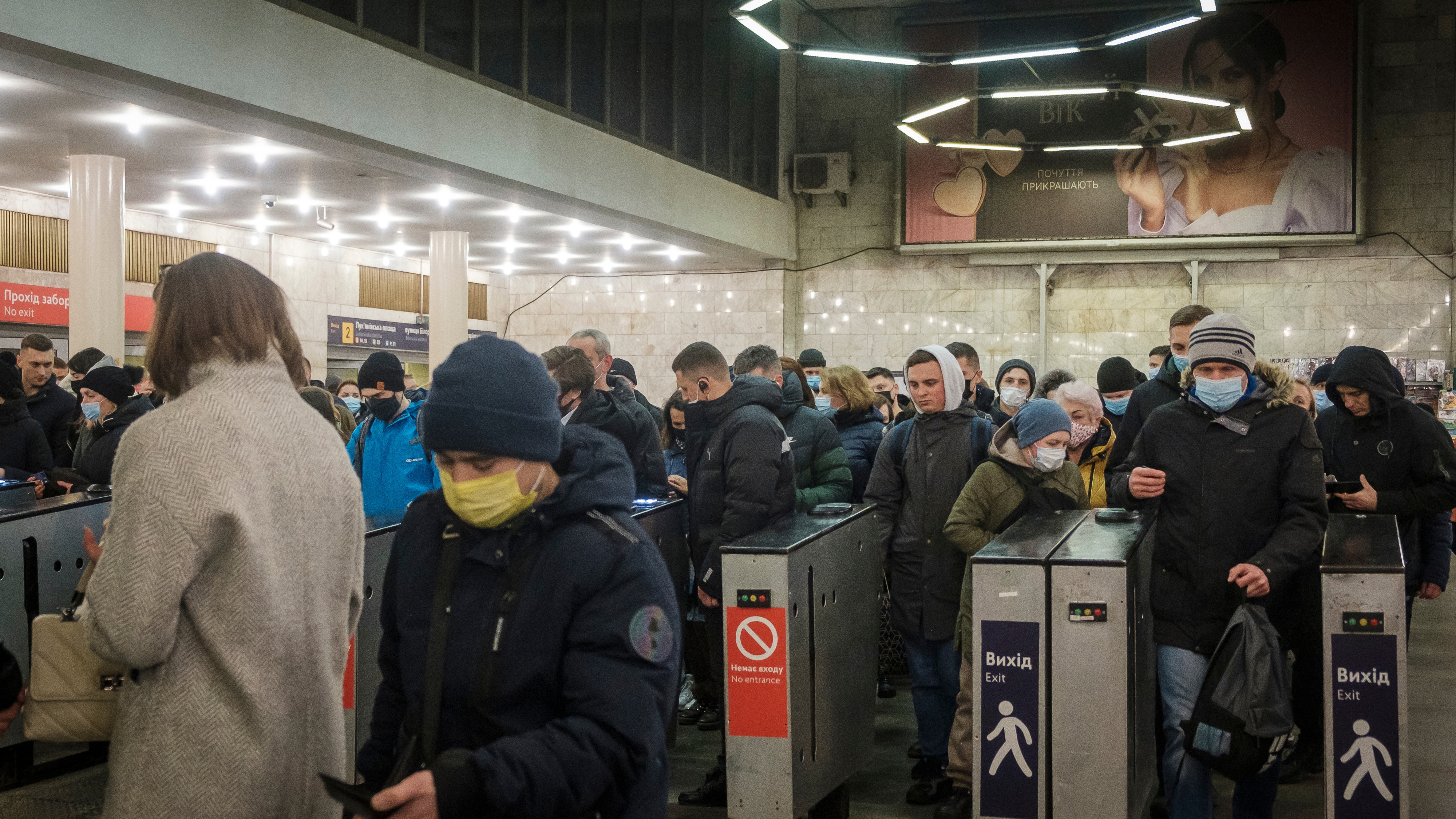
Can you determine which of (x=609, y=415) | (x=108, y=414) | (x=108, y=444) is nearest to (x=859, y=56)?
(x=609, y=415)

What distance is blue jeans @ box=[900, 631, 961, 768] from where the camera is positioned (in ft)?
15.2

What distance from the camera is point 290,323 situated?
7.65 feet

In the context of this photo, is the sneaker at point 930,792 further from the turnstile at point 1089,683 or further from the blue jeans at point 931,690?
the turnstile at point 1089,683

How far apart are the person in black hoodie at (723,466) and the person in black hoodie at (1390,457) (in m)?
2.52

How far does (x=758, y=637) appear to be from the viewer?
12.9 feet

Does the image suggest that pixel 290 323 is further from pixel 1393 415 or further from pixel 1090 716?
pixel 1393 415

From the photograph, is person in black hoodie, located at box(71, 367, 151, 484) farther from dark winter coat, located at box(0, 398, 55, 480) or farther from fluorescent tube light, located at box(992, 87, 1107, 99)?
fluorescent tube light, located at box(992, 87, 1107, 99)

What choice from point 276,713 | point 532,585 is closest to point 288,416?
point 276,713

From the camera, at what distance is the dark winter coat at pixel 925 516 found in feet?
15.1

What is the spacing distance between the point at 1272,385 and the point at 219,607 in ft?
10.8

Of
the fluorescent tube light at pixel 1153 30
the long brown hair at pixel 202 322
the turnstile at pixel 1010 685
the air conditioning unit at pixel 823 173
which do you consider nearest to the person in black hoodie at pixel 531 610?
the long brown hair at pixel 202 322

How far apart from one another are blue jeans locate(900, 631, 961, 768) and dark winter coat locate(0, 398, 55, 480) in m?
5.26

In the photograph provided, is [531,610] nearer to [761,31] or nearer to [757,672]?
[757,672]

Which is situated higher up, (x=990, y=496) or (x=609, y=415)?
(x=609, y=415)
